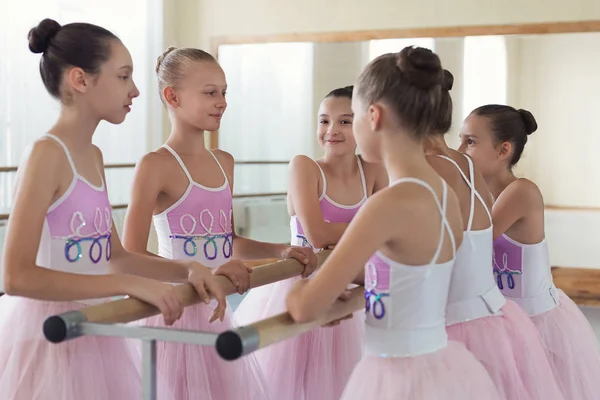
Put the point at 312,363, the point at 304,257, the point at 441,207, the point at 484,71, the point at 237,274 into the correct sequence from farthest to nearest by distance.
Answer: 1. the point at 484,71
2. the point at 312,363
3. the point at 304,257
4. the point at 237,274
5. the point at 441,207

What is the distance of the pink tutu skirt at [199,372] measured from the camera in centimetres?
194

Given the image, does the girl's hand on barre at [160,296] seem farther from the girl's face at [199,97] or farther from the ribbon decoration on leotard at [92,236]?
the girl's face at [199,97]

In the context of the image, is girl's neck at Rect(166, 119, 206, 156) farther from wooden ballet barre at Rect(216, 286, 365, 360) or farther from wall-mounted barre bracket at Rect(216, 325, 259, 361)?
wall-mounted barre bracket at Rect(216, 325, 259, 361)

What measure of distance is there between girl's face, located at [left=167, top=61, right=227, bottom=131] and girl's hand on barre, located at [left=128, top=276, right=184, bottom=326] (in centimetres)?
78

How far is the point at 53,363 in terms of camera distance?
1.65m

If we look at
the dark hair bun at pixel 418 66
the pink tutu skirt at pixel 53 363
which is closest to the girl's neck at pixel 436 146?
the dark hair bun at pixel 418 66

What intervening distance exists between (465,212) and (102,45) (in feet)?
2.96

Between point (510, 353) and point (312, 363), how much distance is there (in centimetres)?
65

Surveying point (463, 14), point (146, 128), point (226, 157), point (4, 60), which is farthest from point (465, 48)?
point (226, 157)

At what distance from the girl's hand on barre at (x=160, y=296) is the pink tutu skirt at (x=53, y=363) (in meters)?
0.26

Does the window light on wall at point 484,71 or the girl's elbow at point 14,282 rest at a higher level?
the window light on wall at point 484,71

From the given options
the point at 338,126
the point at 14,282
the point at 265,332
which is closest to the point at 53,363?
the point at 14,282

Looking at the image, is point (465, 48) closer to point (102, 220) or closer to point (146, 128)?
point (146, 128)

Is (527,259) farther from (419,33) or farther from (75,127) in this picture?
(419,33)
